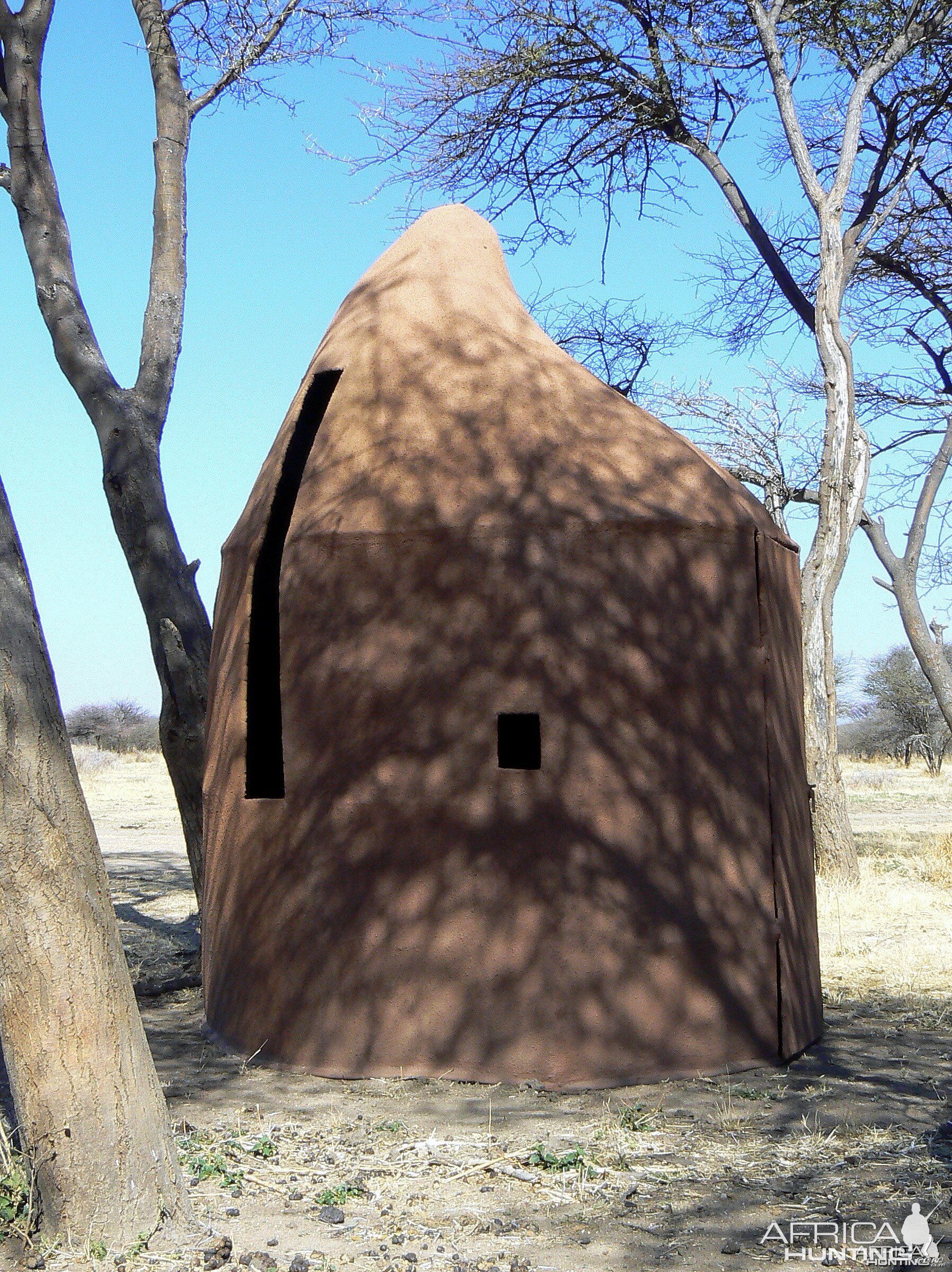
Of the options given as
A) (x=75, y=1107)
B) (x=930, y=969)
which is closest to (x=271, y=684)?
(x=75, y=1107)

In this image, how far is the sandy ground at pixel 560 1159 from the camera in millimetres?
3449

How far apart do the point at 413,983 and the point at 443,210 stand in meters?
4.03

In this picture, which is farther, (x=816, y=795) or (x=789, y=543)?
(x=816, y=795)

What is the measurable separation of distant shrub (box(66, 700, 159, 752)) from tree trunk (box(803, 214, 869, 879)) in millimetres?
32408

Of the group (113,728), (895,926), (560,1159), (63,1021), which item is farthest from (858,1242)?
(113,728)

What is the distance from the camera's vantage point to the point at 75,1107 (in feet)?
11.1

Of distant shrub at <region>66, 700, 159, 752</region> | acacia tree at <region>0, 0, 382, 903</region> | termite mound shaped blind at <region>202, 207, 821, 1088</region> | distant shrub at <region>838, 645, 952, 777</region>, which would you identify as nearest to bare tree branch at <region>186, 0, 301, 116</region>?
acacia tree at <region>0, 0, 382, 903</region>

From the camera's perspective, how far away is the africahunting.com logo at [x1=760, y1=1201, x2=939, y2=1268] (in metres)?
3.29

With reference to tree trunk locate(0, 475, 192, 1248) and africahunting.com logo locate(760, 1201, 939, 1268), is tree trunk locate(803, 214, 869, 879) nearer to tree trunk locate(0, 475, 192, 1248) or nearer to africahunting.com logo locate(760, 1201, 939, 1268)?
africahunting.com logo locate(760, 1201, 939, 1268)

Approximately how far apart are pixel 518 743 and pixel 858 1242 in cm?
334

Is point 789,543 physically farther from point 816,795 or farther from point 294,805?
point 816,795

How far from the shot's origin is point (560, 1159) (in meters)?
3.99

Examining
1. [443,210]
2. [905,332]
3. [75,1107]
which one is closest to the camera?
[75,1107]

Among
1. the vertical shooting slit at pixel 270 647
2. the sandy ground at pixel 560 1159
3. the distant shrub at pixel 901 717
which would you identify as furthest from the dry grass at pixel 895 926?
the distant shrub at pixel 901 717
